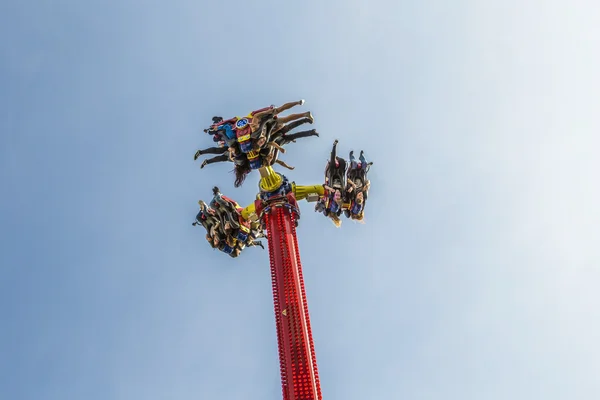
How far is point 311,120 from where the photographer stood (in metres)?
15.0

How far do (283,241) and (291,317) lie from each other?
2.13m

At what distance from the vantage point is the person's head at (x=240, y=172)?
1484 centimetres

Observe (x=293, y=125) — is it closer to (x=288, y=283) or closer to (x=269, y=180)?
(x=269, y=180)

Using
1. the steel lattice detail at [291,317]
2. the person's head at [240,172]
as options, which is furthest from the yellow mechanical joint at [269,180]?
the steel lattice detail at [291,317]

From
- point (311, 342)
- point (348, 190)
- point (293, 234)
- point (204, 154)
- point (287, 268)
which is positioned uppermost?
point (204, 154)

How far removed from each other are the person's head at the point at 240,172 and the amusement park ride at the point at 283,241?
0.39 metres

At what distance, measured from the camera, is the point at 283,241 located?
1420 cm

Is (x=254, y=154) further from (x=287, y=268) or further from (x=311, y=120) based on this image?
(x=287, y=268)

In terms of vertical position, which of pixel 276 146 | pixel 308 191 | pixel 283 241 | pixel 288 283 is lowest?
pixel 288 283

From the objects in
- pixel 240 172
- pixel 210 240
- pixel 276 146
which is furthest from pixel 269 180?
pixel 210 240

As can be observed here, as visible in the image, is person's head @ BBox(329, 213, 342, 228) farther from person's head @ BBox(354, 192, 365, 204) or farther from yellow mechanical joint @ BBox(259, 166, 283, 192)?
yellow mechanical joint @ BBox(259, 166, 283, 192)

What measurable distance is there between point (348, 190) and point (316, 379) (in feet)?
16.4

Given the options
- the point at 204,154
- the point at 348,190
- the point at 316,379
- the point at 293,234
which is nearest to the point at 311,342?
the point at 316,379

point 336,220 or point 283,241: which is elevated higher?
point 336,220
